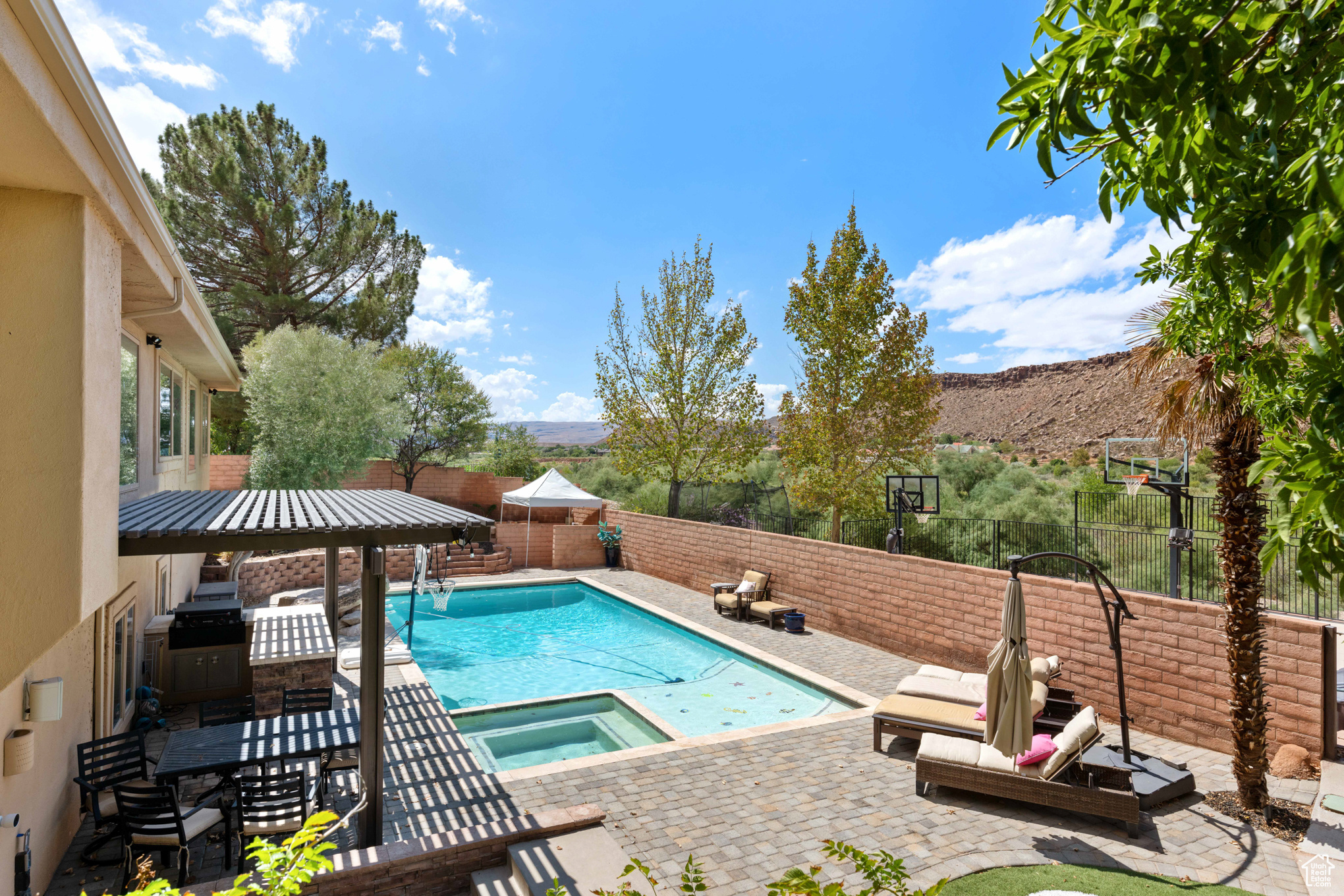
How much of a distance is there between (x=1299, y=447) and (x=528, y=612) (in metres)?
16.7

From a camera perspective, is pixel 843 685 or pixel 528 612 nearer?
pixel 843 685

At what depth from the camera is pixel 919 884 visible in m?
5.11

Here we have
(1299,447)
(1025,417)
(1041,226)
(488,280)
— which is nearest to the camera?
(1299,447)

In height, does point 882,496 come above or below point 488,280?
below

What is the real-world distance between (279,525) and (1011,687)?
245 inches

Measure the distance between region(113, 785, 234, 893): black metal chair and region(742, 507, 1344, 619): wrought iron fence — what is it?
973cm

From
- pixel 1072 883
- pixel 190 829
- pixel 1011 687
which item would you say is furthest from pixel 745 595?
pixel 190 829

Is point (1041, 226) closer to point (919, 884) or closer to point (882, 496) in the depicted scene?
point (882, 496)

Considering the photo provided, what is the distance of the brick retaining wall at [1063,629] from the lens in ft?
22.7

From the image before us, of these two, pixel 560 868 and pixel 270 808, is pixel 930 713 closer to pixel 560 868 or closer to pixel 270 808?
pixel 560 868

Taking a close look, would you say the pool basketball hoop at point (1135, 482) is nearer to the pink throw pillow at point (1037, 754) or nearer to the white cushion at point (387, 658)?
the pink throw pillow at point (1037, 754)

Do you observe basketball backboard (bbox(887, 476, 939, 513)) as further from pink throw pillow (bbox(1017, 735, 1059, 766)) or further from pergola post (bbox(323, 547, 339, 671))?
pergola post (bbox(323, 547, 339, 671))

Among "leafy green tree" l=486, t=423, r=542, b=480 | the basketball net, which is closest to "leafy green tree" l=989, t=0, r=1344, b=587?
the basketball net

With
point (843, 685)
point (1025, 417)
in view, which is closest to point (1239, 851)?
point (843, 685)
